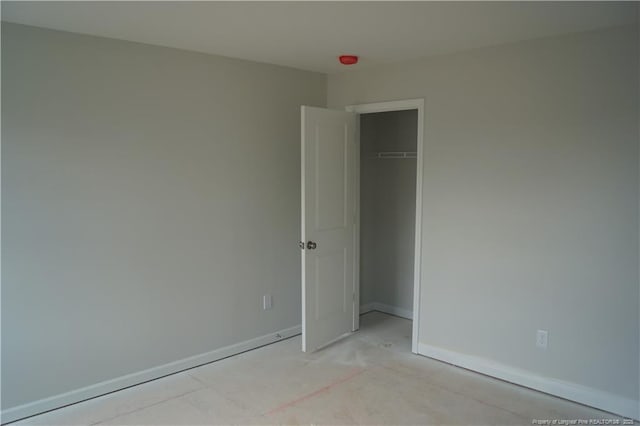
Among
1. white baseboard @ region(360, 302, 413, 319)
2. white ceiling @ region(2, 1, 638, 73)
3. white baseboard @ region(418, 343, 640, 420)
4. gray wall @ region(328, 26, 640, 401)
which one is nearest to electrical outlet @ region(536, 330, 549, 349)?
gray wall @ region(328, 26, 640, 401)

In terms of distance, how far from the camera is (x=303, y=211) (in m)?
3.68

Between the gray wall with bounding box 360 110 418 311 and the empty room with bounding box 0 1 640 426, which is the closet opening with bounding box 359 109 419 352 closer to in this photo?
the gray wall with bounding box 360 110 418 311

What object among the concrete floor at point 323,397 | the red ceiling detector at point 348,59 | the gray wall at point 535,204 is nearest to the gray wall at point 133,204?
the concrete floor at point 323,397

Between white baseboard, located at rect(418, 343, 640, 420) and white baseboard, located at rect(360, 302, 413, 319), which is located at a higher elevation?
white baseboard, located at rect(360, 302, 413, 319)

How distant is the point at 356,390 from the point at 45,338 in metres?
2.06

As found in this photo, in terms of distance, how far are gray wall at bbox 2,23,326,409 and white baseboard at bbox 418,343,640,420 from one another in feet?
4.85

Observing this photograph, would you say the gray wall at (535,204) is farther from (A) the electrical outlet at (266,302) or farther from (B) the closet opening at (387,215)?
(A) the electrical outlet at (266,302)

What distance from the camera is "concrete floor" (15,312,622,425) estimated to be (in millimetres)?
2859

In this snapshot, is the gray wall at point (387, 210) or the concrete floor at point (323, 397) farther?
the gray wall at point (387, 210)

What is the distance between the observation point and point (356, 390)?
10.6ft

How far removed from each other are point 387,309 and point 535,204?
2.30m

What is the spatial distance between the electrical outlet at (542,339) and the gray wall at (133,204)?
2.11 m

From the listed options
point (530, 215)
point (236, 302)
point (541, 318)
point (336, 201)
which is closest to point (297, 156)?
point (336, 201)

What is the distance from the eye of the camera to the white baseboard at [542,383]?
9.50 feet
